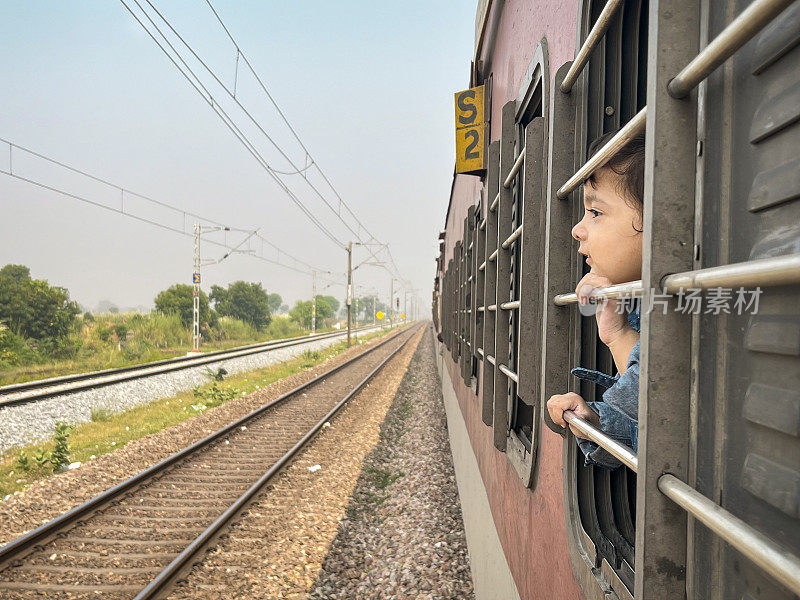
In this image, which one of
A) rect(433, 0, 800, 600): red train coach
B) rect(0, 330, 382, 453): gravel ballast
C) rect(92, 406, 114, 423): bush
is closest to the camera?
rect(433, 0, 800, 600): red train coach

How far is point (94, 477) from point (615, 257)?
24.8 feet

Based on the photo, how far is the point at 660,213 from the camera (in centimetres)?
86

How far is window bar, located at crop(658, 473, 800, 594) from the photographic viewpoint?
0.53 meters

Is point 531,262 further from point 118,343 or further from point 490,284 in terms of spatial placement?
point 118,343

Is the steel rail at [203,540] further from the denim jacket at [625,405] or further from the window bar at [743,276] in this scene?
the window bar at [743,276]

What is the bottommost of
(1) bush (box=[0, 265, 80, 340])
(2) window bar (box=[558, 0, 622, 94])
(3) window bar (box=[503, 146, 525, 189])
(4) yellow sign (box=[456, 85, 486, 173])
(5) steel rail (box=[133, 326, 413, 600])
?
(5) steel rail (box=[133, 326, 413, 600])

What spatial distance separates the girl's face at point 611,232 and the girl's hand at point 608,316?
0.04 metres

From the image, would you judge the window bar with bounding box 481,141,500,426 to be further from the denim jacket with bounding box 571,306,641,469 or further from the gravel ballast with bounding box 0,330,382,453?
the gravel ballast with bounding box 0,330,382,453

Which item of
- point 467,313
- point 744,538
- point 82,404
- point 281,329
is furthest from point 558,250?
point 281,329

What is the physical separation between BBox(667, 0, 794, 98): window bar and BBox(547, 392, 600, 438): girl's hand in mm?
860

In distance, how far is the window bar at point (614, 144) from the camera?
99 centimetres

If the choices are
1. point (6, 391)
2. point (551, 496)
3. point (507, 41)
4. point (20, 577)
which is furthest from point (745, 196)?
point (6, 391)

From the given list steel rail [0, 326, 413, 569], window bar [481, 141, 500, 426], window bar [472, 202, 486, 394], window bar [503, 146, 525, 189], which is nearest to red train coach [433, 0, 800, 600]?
window bar [503, 146, 525, 189]

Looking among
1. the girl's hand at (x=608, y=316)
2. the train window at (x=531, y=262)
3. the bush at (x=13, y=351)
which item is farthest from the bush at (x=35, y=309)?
the girl's hand at (x=608, y=316)
